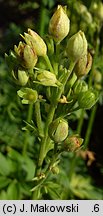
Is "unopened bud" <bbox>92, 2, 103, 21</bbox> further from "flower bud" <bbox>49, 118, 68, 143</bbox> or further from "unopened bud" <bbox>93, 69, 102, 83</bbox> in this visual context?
"flower bud" <bbox>49, 118, 68, 143</bbox>

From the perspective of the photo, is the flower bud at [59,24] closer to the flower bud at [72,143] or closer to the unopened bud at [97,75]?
the flower bud at [72,143]

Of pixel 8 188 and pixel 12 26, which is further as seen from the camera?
pixel 12 26

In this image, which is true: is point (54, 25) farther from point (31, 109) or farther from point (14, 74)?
point (31, 109)

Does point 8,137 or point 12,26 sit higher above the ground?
point 12,26

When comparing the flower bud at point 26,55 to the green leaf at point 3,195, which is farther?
the green leaf at point 3,195

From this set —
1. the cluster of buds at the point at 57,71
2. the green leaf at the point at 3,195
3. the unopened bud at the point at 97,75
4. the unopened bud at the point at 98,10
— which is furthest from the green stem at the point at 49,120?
the unopened bud at the point at 97,75

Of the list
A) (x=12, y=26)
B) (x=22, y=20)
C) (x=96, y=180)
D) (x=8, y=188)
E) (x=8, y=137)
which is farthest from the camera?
(x=22, y=20)

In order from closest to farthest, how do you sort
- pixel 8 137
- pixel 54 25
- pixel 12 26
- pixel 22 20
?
1. pixel 54 25
2. pixel 8 137
3. pixel 12 26
4. pixel 22 20

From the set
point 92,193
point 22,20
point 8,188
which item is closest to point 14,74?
point 8,188
